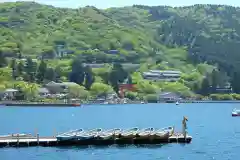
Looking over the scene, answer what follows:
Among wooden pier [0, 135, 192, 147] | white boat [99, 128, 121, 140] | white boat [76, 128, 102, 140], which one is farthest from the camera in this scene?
white boat [99, 128, 121, 140]

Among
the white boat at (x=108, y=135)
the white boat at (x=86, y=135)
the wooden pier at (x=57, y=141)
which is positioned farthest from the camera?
the white boat at (x=108, y=135)

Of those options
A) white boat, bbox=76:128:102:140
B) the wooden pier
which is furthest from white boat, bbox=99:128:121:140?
white boat, bbox=76:128:102:140

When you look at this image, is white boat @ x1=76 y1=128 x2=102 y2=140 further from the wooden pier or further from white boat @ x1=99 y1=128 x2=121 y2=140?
white boat @ x1=99 y1=128 x2=121 y2=140

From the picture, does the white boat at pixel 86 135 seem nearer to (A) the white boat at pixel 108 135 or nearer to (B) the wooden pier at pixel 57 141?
(B) the wooden pier at pixel 57 141

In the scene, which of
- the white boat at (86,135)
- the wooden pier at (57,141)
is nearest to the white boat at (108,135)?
the wooden pier at (57,141)

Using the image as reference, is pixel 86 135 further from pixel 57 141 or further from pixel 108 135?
pixel 57 141

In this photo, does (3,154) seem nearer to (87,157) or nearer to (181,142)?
(87,157)

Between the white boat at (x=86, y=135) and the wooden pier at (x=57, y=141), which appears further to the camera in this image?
the white boat at (x=86, y=135)

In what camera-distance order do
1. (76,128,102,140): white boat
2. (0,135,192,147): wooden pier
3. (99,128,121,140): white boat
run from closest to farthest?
(0,135,192,147): wooden pier
(76,128,102,140): white boat
(99,128,121,140): white boat

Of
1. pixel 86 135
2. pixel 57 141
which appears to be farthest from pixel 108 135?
pixel 57 141

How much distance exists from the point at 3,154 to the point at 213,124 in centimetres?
5855

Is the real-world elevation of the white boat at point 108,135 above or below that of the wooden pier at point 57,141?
above

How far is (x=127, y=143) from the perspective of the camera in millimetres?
80500

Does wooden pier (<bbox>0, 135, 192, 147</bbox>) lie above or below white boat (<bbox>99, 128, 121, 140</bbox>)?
below
